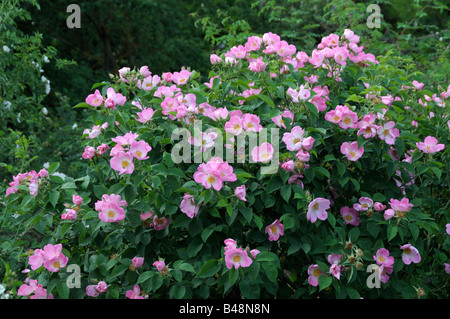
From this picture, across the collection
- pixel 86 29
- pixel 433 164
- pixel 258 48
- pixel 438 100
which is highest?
pixel 86 29

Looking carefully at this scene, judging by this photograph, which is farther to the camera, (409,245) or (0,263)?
(0,263)

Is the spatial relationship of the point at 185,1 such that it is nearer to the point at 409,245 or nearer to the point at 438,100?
the point at 438,100

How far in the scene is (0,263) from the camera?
2396 mm

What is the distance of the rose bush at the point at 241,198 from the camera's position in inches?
75.8

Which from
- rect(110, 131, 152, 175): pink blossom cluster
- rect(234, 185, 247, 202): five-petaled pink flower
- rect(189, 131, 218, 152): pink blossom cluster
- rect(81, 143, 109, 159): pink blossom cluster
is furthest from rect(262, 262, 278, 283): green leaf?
rect(81, 143, 109, 159): pink blossom cluster

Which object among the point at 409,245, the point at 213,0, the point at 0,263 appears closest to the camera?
the point at 409,245

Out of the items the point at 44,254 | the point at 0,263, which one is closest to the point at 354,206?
the point at 44,254

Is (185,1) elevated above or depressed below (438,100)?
above

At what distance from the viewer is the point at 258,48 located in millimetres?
2471

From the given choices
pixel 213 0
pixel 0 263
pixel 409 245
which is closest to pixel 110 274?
pixel 0 263

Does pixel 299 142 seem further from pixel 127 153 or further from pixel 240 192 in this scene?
pixel 127 153

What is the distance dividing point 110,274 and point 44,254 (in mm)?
250

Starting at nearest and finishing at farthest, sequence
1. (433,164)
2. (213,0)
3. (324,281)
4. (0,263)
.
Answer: (324,281)
(433,164)
(0,263)
(213,0)

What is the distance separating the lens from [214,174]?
181 cm
